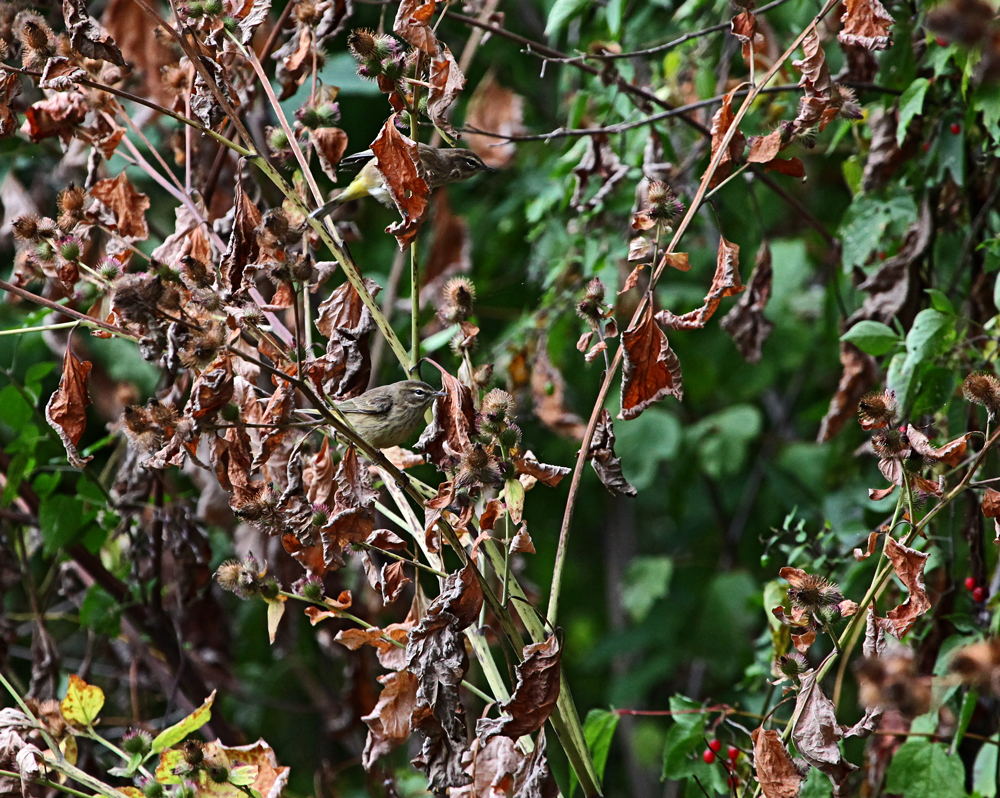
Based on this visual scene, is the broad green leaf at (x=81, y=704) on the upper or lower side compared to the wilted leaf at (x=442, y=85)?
lower

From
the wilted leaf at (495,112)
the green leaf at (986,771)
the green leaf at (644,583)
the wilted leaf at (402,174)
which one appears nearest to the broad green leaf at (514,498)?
the wilted leaf at (402,174)

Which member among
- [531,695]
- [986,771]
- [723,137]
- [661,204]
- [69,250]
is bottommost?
[986,771]

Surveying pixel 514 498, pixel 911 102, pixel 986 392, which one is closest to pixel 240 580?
pixel 514 498

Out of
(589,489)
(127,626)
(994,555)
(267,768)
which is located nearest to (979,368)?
(994,555)

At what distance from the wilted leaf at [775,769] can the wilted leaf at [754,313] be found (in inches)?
50.6

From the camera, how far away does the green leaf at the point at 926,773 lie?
6.53 feet

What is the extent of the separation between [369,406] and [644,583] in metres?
1.87

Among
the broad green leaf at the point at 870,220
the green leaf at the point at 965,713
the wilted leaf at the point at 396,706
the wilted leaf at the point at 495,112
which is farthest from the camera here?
the wilted leaf at the point at 495,112

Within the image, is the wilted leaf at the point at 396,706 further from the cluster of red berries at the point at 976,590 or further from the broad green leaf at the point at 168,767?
the cluster of red berries at the point at 976,590

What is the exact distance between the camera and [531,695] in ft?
4.77

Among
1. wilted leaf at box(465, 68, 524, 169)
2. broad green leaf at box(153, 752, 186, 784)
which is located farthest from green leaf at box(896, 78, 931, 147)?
wilted leaf at box(465, 68, 524, 169)

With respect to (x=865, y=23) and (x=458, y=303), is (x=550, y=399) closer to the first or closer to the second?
(x=458, y=303)

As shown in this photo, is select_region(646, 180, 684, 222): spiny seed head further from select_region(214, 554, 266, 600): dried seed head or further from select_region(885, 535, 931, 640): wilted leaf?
select_region(214, 554, 266, 600): dried seed head

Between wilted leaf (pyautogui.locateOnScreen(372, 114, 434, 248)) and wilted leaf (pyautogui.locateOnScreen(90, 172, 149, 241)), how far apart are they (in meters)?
0.81
